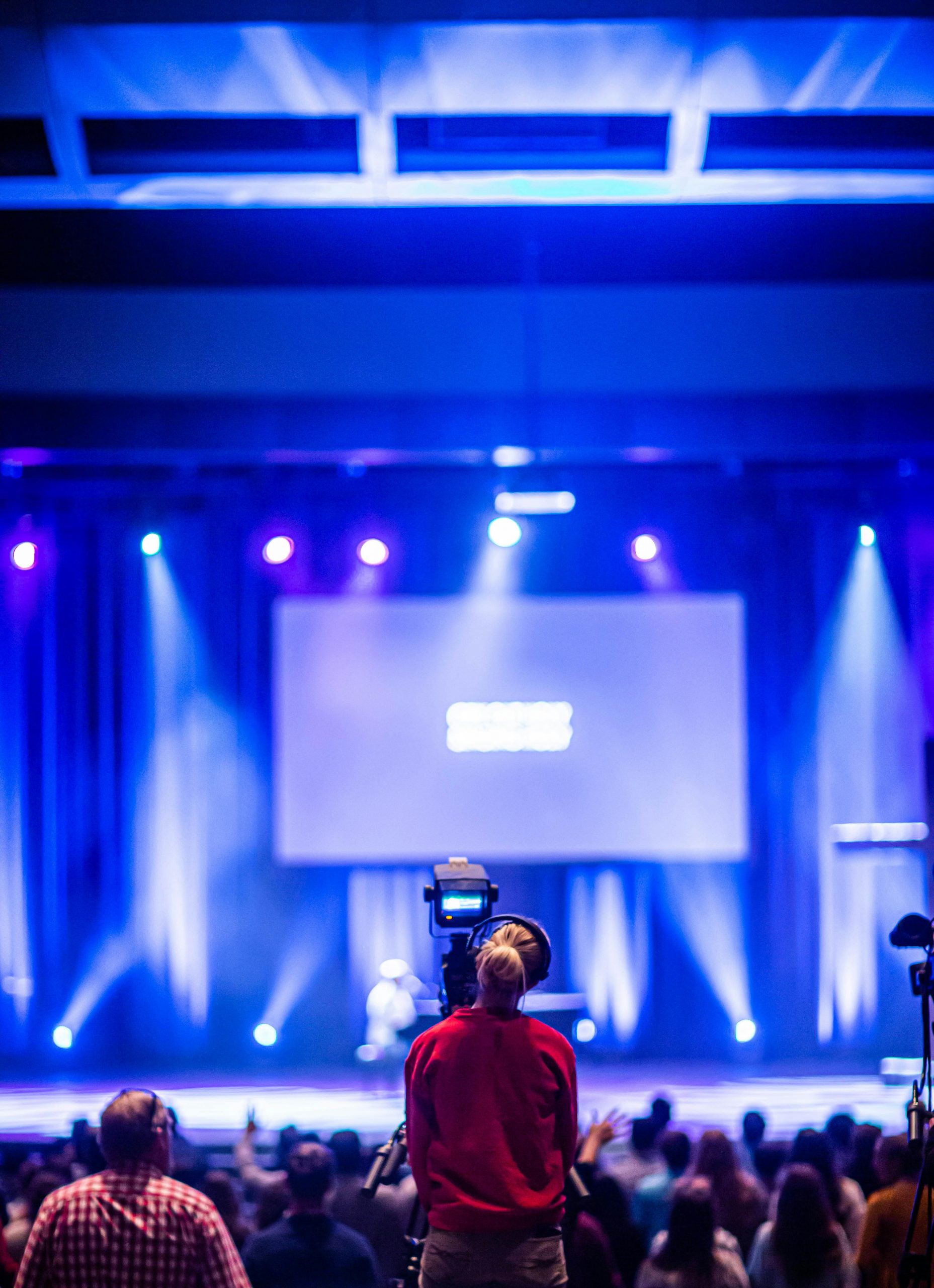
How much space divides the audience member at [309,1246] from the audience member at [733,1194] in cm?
113

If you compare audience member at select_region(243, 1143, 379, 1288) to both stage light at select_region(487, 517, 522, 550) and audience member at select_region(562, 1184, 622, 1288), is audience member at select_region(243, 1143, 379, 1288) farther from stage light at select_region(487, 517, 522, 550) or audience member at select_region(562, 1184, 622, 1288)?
stage light at select_region(487, 517, 522, 550)

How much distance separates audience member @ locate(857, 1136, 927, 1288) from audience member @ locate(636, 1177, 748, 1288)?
0.41 metres

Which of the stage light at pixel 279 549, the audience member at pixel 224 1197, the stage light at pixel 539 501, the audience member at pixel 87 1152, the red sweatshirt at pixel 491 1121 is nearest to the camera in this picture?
the red sweatshirt at pixel 491 1121

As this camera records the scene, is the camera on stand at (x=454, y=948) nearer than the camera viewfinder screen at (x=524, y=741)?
Yes

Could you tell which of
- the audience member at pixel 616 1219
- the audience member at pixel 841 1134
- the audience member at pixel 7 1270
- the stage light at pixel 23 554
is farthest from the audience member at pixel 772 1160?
the stage light at pixel 23 554

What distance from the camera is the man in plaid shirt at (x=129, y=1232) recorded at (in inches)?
77.7

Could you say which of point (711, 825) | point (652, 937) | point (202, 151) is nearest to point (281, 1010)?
point (652, 937)

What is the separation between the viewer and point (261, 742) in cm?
914

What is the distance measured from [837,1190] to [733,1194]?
280mm

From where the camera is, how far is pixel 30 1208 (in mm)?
3359

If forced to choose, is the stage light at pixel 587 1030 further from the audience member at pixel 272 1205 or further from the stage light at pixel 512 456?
the audience member at pixel 272 1205

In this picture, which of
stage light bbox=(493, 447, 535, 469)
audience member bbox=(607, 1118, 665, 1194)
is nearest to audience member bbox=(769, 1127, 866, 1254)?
audience member bbox=(607, 1118, 665, 1194)

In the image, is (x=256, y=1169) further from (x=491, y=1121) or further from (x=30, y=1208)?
(x=491, y=1121)

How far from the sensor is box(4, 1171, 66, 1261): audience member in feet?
10.4
